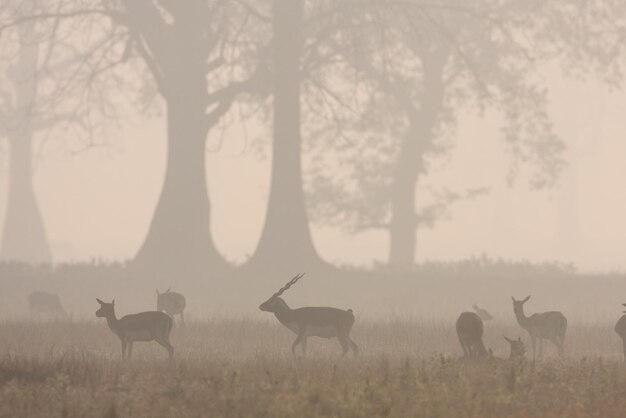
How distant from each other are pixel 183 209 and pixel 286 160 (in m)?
3.36

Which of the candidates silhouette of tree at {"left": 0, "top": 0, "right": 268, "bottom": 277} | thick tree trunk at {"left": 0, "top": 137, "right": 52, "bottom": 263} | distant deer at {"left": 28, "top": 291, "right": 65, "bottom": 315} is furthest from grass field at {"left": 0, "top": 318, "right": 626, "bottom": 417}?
thick tree trunk at {"left": 0, "top": 137, "right": 52, "bottom": 263}

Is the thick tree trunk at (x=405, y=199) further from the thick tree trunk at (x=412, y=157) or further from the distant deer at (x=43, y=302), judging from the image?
the distant deer at (x=43, y=302)

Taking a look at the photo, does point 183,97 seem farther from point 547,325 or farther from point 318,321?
point 547,325

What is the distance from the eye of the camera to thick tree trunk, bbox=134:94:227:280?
37094 mm

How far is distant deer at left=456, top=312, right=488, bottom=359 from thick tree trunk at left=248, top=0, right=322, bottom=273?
18.8 m

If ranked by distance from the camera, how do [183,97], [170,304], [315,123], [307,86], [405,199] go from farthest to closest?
[315,123] → [405,199] → [307,86] → [183,97] → [170,304]

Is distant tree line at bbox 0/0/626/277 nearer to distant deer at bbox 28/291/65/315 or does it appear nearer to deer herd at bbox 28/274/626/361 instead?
distant deer at bbox 28/291/65/315

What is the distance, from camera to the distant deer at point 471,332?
55.8 ft

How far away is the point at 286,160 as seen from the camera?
36812 millimetres

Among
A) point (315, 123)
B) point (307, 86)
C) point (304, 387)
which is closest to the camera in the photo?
point (304, 387)

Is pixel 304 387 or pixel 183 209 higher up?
pixel 183 209

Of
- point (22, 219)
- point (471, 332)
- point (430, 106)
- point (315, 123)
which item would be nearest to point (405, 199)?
point (430, 106)

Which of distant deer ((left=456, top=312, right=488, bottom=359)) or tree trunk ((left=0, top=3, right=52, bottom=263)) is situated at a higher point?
tree trunk ((left=0, top=3, right=52, bottom=263))

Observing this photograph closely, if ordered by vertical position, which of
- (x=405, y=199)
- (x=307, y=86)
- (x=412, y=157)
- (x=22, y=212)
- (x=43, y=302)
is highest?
(x=307, y=86)
